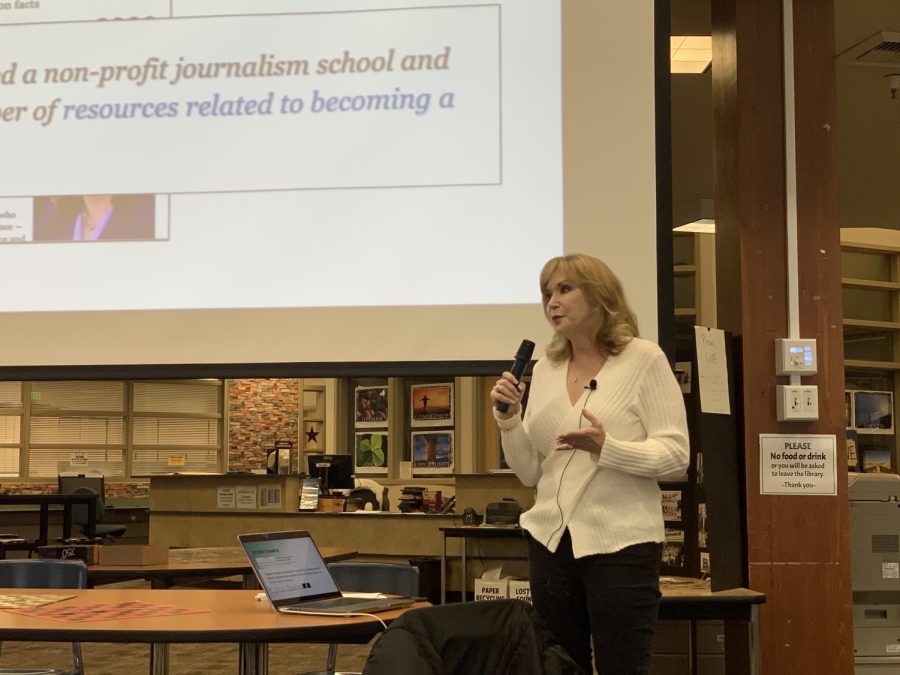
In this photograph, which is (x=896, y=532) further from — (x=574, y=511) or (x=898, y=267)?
(x=898, y=267)

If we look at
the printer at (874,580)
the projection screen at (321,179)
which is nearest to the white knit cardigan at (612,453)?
the projection screen at (321,179)

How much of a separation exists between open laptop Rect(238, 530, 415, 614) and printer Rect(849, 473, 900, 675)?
2.13 meters

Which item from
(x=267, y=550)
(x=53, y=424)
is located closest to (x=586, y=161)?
(x=267, y=550)

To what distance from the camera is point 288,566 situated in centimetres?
245

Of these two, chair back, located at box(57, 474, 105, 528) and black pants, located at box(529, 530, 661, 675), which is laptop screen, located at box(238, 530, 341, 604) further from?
chair back, located at box(57, 474, 105, 528)

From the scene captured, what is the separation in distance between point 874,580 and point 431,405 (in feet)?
30.0

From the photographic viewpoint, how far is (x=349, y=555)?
418 cm

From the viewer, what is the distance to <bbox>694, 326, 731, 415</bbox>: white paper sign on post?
11.9 feet

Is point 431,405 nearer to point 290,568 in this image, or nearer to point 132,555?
point 132,555

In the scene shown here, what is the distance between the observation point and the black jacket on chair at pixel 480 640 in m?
1.63

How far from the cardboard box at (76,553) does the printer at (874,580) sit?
274cm

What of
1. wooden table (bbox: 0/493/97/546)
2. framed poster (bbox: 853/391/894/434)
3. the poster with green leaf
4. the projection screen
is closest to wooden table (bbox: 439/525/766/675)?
the projection screen

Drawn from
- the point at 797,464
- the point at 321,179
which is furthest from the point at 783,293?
the point at 321,179

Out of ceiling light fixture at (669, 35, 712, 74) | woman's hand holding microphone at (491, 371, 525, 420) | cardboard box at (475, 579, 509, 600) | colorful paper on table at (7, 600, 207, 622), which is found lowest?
cardboard box at (475, 579, 509, 600)
